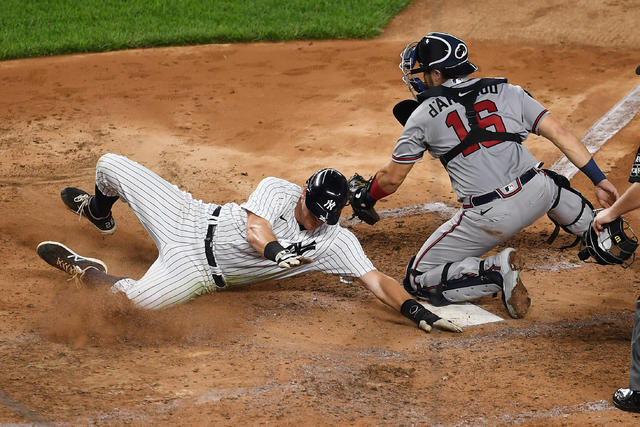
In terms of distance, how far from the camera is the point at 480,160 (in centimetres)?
563

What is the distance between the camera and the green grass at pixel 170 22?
37.2 feet

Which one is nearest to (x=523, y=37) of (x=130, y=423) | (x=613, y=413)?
(x=613, y=413)

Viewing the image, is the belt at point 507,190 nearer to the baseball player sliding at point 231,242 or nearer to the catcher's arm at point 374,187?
the catcher's arm at point 374,187

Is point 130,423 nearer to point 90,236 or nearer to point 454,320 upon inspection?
point 454,320

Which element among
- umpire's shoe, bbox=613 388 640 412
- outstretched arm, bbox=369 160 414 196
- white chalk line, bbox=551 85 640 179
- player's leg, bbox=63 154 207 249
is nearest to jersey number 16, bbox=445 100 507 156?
outstretched arm, bbox=369 160 414 196

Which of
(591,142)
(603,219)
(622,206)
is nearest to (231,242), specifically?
(603,219)

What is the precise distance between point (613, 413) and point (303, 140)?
5015mm

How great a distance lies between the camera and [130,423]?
159 inches

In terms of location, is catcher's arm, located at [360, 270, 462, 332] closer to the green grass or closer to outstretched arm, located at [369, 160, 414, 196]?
outstretched arm, located at [369, 160, 414, 196]

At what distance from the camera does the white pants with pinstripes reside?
5516 millimetres

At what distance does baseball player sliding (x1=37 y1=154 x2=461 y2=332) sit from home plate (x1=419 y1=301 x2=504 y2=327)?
0.97 feet

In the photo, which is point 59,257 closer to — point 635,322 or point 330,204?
point 330,204

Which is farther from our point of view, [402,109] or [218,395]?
[402,109]

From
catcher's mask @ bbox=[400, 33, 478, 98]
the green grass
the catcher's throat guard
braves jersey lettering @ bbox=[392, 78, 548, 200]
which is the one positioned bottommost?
the green grass
